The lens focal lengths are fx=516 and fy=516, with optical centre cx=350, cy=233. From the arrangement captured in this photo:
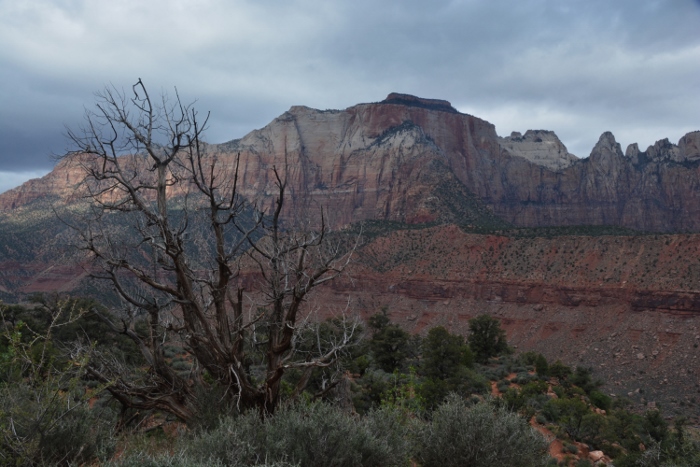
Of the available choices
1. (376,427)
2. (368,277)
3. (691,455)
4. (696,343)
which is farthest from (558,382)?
(368,277)

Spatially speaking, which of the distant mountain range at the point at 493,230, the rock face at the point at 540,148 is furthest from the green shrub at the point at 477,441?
the rock face at the point at 540,148

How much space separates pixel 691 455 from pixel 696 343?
3484cm

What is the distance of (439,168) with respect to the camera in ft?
324

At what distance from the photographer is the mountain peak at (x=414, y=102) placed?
121 metres

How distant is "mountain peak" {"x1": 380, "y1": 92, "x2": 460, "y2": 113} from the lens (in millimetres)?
120519

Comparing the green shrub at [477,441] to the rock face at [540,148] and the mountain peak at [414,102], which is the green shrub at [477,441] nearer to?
the mountain peak at [414,102]

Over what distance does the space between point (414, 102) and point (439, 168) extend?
29539mm

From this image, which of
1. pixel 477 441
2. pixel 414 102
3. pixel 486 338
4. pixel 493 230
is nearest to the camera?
pixel 477 441

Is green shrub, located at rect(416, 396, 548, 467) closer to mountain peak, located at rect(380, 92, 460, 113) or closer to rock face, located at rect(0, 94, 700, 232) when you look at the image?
rock face, located at rect(0, 94, 700, 232)

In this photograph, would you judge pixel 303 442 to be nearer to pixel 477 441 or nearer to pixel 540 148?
pixel 477 441

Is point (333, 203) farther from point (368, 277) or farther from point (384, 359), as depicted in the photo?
point (384, 359)

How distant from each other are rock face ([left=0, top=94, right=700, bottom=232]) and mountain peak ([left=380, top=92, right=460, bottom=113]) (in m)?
0.29

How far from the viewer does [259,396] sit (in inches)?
318

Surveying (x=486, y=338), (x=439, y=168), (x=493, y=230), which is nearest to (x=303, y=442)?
(x=486, y=338)
